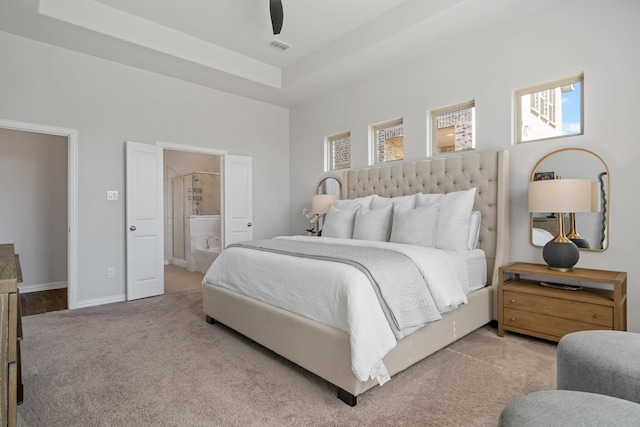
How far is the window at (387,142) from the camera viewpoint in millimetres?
4324

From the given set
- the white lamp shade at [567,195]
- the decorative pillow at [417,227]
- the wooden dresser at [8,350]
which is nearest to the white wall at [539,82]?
the white lamp shade at [567,195]

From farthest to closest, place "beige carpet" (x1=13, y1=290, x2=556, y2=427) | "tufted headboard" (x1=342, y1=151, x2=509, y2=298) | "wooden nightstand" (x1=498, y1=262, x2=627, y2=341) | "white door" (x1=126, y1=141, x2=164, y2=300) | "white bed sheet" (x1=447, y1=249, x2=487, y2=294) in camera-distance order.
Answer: "white door" (x1=126, y1=141, x2=164, y2=300) < "tufted headboard" (x1=342, y1=151, x2=509, y2=298) < "white bed sheet" (x1=447, y1=249, x2=487, y2=294) < "wooden nightstand" (x1=498, y1=262, x2=627, y2=341) < "beige carpet" (x1=13, y1=290, x2=556, y2=427)

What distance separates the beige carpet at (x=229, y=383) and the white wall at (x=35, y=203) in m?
2.33

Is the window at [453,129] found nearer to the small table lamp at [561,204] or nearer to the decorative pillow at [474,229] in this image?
the decorative pillow at [474,229]

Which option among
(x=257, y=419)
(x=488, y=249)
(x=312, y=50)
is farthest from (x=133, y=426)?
(x=312, y=50)

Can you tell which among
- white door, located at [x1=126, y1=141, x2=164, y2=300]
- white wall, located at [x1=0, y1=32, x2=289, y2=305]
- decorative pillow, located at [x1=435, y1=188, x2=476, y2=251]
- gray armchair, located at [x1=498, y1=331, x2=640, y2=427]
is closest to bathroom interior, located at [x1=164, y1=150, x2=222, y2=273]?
white wall, located at [x1=0, y1=32, x2=289, y2=305]

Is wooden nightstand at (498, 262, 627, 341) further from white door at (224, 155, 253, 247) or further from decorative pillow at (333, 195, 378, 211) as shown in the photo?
white door at (224, 155, 253, 247)

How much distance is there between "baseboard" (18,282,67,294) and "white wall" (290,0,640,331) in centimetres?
507

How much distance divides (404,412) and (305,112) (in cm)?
476

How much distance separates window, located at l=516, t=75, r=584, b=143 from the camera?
2.89m

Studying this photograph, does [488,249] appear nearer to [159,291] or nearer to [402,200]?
[402,200]

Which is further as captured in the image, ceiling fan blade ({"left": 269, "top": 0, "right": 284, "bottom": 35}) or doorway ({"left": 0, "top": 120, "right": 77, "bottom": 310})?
doorway ({"left": 0, "top": 120, "right": 77, "bottom": 310})

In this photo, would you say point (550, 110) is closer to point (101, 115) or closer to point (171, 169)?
point (101, 115)

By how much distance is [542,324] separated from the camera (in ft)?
8.48
